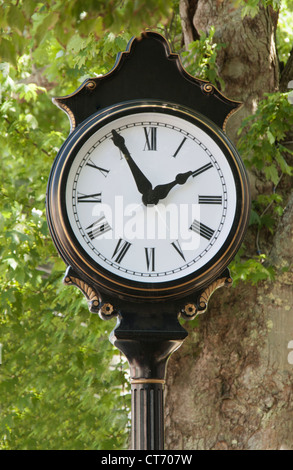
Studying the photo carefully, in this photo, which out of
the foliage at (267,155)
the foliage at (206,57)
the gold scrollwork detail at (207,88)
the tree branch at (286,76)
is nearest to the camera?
the gold scrollwork detail at (207,88)

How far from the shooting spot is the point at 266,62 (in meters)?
4.67

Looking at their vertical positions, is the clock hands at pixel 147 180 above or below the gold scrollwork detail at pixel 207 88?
below

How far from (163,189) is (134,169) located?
142 millimetres

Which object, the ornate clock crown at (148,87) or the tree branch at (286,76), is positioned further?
the tree branch at (286,76)

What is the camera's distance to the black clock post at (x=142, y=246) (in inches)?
117

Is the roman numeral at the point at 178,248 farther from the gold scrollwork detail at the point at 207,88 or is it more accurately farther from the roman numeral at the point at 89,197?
the gold scrollwork detail at the point at 207,88

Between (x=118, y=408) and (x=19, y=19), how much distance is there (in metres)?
4.39

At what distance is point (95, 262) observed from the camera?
2.95 m

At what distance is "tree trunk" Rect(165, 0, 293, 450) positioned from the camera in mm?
4059

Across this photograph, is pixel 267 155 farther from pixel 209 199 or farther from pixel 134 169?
pixel 134 169

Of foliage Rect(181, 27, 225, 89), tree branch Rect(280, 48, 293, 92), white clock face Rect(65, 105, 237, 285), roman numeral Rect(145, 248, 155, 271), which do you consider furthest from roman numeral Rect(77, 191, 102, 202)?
tree branch Rect(280, 48, 293, 92)

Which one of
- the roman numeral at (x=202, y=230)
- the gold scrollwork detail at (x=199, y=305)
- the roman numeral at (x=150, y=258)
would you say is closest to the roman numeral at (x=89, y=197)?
the roman numeral at (x=150, y=258)

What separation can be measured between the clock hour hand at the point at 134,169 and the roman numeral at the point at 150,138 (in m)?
0.09
